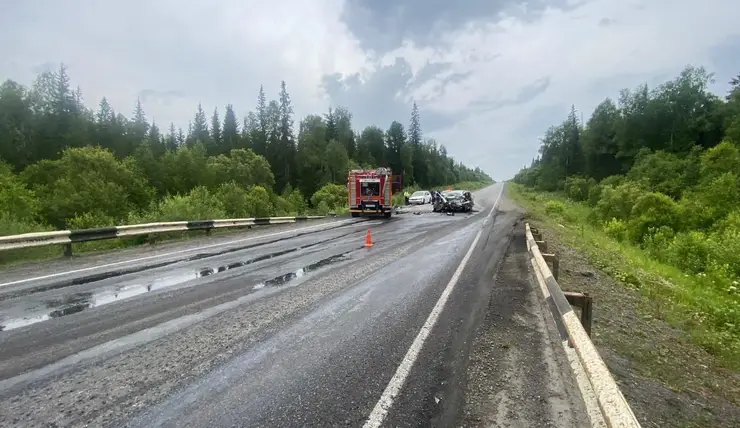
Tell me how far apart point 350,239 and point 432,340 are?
9.96 metres

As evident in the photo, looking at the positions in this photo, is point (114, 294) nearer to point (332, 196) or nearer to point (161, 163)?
point (332, 196)

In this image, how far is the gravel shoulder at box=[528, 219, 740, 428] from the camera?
11.9 feet

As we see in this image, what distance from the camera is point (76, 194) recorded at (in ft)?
123

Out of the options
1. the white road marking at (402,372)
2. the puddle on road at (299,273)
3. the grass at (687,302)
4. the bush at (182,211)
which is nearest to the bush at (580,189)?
the grass at (687,302)

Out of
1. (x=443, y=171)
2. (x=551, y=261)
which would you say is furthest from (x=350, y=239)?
(x=443, y=171)

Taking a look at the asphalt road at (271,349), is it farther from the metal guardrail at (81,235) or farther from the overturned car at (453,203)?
the overturned car at (453,203)

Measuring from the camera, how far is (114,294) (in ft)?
21.3

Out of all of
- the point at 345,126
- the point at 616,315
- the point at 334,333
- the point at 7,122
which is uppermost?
the point at 345,126

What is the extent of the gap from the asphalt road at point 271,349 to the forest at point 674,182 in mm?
4023

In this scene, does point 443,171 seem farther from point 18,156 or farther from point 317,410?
point 317,410

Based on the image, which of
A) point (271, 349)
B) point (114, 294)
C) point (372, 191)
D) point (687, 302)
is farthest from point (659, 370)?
point (372, 191)

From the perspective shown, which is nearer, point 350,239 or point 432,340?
point 432,340

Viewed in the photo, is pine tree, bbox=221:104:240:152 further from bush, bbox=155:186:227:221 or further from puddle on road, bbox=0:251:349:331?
puddle on road, bbox=0:251:349:331

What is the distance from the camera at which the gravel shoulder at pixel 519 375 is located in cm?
322
